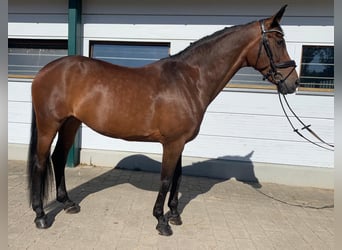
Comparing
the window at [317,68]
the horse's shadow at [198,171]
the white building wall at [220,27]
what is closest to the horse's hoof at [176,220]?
the horse's shadow at [198,171]

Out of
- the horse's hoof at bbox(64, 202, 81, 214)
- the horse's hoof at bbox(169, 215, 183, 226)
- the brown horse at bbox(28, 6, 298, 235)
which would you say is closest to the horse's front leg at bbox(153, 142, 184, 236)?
the brown horse at bbox(28, 6, 298, 235)

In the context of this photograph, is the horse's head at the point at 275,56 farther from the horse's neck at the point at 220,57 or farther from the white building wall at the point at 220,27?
the white building wall at the point at 220,27

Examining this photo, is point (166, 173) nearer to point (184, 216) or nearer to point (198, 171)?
point (184, 216)

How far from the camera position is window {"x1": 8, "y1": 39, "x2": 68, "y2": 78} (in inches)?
218

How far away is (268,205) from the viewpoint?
3953 millimetres

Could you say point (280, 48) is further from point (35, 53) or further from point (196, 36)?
point (35, 53)

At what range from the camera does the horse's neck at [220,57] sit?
295 centimetres

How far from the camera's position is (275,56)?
2.86 m

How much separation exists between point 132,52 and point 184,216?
3306 mm

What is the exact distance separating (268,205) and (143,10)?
4.02 meters

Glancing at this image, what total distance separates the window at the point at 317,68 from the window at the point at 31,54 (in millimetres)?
4587

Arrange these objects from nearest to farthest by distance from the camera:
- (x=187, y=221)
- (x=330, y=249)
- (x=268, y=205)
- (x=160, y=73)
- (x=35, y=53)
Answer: (x=330, y=249)
(x=160, y=73)
(x=187, y=221)
(x=268, y=205)
(x=35, y=53)

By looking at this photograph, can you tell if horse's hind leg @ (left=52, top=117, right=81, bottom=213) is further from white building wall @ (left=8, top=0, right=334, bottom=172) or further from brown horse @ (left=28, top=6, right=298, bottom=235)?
white building wall @ (left=8, top=0, right=334, bottom=172)

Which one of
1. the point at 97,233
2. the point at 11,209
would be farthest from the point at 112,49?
the point at 97,233
